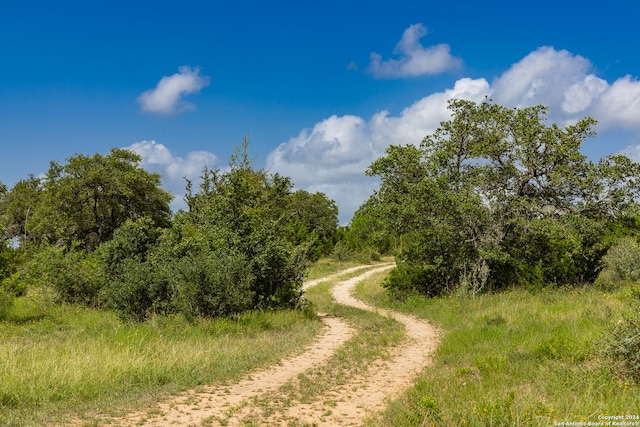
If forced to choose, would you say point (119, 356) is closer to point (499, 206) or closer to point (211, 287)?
point (211, 287)

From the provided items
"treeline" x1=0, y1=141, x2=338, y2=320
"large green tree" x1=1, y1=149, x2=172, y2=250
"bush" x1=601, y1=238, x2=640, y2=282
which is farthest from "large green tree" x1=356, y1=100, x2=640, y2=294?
"large green tree" x1=1, y1=149, x2=172, y2=250

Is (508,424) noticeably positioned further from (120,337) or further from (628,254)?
(628,254)

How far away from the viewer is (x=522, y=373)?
8.91 m

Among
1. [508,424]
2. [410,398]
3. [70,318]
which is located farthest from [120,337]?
[508,424]

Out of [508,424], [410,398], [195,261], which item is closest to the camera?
[508,424]

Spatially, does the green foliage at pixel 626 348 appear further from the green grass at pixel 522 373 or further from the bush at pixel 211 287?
the bush at pixel 211 287

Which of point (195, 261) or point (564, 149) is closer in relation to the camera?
point (195, 261)

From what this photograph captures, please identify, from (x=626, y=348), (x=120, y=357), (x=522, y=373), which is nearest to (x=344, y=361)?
(x=522, y=373)

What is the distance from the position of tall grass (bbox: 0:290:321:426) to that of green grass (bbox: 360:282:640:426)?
4119mm

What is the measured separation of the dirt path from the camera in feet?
24.2

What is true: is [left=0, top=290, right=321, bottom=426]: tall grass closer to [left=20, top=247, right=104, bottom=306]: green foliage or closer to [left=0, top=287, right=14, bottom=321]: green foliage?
[left=0, top=287, right=14, bottom=321]: green foliage

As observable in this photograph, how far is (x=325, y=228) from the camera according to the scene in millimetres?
68875

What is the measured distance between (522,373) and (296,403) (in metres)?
4.11

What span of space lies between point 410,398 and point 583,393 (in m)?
2.58
